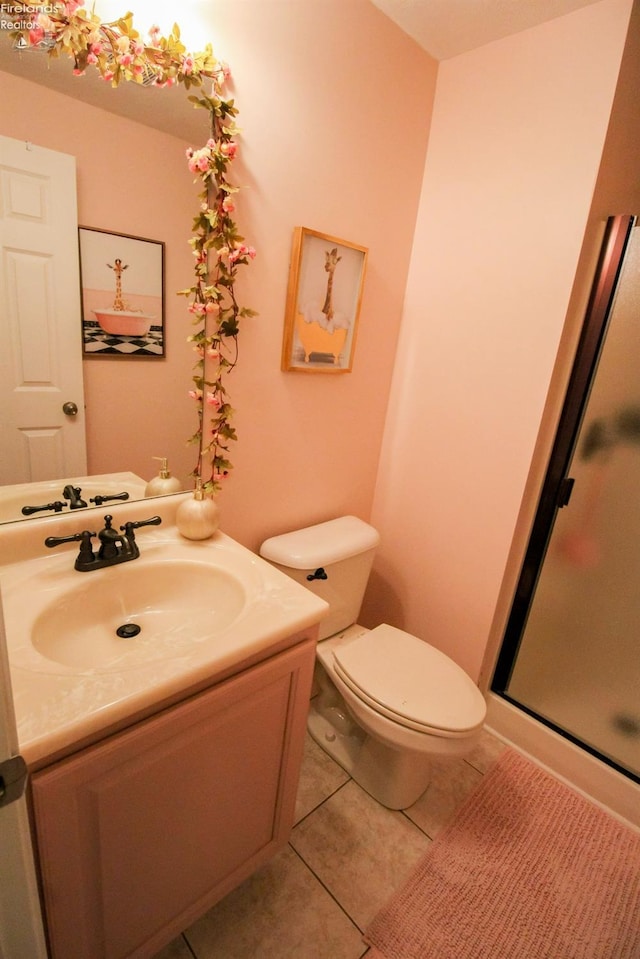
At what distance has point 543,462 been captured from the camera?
1.49 m

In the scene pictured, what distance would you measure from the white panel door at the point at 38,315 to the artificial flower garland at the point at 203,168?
21 cm

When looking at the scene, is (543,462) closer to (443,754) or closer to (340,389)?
(340,389)

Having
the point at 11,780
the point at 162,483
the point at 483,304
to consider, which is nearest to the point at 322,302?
the point at 483,304

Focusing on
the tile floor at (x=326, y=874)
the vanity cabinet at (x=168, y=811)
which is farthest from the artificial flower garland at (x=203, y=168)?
the tile floor at (x=326, y=874)

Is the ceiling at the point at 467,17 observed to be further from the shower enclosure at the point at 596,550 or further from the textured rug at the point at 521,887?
the textured rug at the point at 521,887

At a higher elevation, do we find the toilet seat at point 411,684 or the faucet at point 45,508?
the faucet at point 45,508

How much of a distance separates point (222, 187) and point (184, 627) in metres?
1.03

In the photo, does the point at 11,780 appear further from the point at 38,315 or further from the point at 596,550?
the point at 596,550

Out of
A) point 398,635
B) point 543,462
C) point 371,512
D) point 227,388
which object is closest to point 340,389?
point 227,388

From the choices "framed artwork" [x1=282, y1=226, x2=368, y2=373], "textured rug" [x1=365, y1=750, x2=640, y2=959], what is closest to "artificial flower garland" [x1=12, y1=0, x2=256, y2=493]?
"framed artwork" [x1=282, y1=226, x2=368, y2=373]

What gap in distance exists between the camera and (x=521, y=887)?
3.96 ft

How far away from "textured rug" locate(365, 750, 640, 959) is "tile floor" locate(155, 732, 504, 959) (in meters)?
0.05

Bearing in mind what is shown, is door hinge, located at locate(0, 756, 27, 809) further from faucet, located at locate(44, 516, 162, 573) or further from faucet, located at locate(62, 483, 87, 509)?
faucet, located at locate(62, 483, 87, 509)

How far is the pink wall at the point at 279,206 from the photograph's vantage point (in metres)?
0.96
